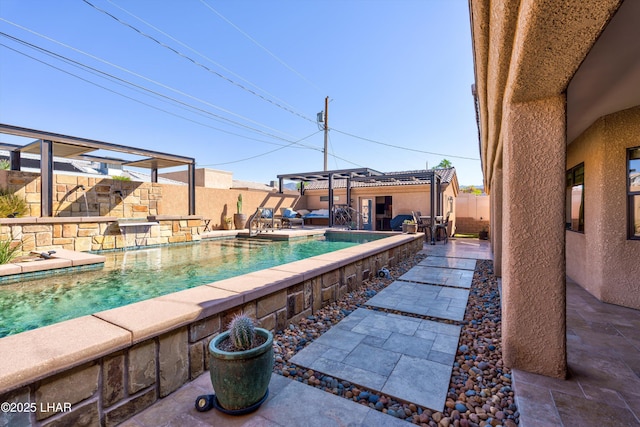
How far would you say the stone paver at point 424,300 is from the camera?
11.9 feet

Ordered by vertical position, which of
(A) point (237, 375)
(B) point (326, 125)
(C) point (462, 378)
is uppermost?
(B) point (326, 125)

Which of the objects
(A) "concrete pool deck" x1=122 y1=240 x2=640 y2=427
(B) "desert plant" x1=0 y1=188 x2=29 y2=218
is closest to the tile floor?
(A) "concrete pool deck" x1=122 y1=240 x2=640 y2=427

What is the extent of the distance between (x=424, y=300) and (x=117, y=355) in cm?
360

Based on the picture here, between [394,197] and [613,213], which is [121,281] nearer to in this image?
[613,213]

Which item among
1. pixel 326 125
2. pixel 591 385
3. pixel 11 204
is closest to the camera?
pixel 591 385

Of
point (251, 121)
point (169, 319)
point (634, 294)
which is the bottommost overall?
point (634, 294)

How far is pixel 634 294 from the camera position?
352 centimetres

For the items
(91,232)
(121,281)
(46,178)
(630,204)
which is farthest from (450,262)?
(46,178)

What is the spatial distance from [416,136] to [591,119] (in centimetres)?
2110

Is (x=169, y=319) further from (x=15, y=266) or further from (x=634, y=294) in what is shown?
(x=634, y=294)

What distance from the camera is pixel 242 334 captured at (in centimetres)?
175

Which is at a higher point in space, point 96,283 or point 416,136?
point 416,136

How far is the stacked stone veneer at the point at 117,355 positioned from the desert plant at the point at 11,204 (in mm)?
6025

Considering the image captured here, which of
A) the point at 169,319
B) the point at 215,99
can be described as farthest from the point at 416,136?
the point at 169,319
